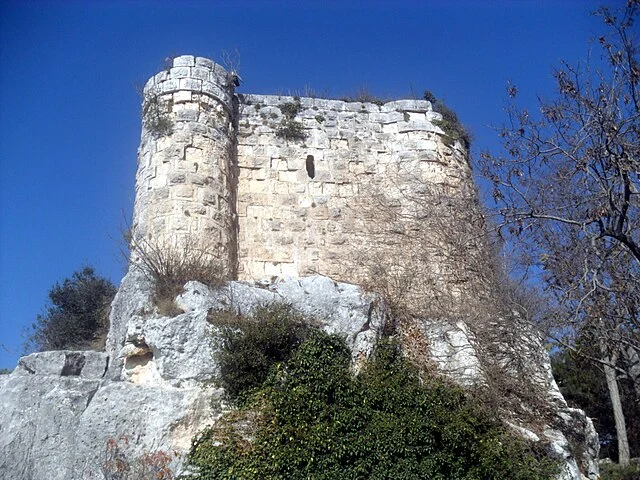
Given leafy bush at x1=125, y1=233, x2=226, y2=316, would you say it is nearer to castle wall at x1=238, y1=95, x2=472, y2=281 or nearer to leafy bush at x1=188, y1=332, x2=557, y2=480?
castle wall at x1=238, y1=95, x2=472, y2=281

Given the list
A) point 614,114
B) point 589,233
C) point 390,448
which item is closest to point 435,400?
point 390,448

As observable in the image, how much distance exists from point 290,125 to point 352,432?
18.6 feet

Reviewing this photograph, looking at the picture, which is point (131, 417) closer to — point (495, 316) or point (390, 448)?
point (390, 448)

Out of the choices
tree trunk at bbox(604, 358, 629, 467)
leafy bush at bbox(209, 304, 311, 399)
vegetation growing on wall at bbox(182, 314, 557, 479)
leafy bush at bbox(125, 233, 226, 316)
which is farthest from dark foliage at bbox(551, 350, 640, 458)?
leafy bush at bbox(125, 233, 226, 316)

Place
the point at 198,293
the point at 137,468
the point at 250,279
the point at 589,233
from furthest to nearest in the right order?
the point at 250,279 → the point at 198,293 → the point at 589,233 → the point at 137,468

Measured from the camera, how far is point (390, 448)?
8086 mm

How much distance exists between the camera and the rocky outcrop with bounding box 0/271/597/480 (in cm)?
823

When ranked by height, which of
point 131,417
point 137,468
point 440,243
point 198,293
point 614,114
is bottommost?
point 137,468

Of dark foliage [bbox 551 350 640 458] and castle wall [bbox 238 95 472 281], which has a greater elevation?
castle wall [bbox 238 95 472 281]

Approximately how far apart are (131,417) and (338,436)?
8.56 feet

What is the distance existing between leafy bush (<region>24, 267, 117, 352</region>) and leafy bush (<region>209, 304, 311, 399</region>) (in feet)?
17.2

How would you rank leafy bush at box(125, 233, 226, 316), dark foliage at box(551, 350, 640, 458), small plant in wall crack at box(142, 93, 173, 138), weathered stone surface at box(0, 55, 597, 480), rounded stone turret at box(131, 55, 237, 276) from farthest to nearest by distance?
dark foliage at box(551, 350, 640, 458), small plant in wall crack at box(142, 93, 173, 138), rounded stone turret at box(131, 55, 237, 276), leafy bush at box(125, 233, 226, 316), weathered stone surface at box(0, 55, 597, 480)

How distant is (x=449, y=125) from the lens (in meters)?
12.4

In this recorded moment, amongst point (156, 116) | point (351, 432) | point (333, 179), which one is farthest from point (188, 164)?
point (351, 432)
